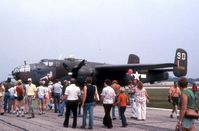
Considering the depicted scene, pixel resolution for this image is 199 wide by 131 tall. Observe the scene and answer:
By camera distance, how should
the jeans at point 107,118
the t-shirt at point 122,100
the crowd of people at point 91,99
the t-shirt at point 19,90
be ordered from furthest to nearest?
1. the t-shirt at point 19,90
2. the t-shirt at point 122,100
3. the jeans at point 107,118
4. the crowd of people at point 91,99

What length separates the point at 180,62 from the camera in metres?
32.2

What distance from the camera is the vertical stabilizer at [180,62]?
1240 inches

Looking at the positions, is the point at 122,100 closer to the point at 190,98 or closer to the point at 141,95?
the point at 141,95

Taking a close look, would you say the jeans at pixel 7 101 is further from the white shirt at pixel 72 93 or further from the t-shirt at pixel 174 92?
the t-shirt at pixel 174 92

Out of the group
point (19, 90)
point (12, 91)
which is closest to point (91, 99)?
point (19, 90)

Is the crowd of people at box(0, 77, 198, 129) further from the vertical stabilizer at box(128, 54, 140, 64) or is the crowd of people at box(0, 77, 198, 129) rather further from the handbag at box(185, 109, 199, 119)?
the vertical stabilizer at box(128, 54, 140, 64)

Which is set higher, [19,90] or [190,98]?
[190,98]

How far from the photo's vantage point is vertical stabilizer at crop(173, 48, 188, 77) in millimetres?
31484

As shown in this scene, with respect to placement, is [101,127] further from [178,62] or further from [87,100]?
[178,62]

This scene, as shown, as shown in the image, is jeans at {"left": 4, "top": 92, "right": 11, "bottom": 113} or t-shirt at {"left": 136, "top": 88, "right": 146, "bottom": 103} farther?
jeans at {"left": 4, "top": 92, "right": 11, "bottom": 113}

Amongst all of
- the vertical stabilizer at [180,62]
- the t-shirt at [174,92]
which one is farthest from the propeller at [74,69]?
the t-shirt at [174,92]

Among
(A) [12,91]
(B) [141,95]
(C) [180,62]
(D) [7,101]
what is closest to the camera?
(B) [141,95]

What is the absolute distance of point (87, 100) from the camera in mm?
13391

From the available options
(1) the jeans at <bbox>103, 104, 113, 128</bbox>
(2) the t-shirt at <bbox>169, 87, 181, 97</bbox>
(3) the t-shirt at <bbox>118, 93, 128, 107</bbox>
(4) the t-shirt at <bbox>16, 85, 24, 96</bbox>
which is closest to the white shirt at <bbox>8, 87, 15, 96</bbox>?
(4) the t-shirt at <bbox>16, 85, 24, 96</bbox>
